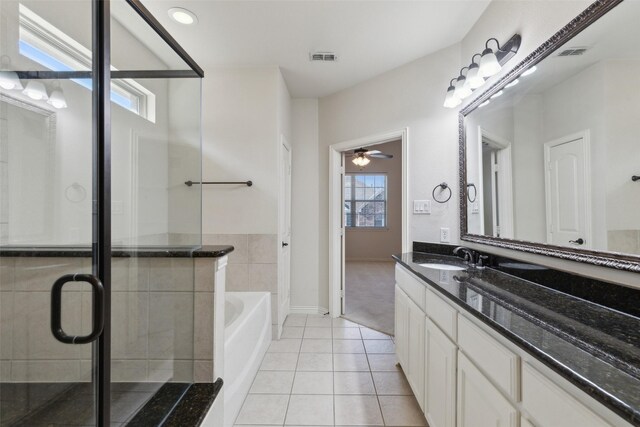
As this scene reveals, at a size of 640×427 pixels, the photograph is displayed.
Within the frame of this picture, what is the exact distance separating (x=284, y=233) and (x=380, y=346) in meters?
1.50

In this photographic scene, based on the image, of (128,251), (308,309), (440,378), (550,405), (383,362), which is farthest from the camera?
(308,309)

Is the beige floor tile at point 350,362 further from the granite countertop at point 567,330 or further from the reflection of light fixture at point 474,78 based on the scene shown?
the reflection of light fixture at point 474,78

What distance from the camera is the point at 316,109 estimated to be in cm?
344

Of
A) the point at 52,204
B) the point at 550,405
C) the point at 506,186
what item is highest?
the point at 506,186

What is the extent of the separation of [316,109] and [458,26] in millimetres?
1748

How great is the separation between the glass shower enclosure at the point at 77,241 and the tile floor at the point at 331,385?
75 cm

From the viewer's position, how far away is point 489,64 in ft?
5.62

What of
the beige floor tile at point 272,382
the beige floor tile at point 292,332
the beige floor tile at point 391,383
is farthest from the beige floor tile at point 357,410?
the beige floor tile at point 292,332

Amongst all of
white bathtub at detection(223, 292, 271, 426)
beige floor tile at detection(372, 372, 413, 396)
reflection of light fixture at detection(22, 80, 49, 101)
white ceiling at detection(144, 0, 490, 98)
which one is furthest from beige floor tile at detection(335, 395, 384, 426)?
white ceiling at detection(144, 0, 490, 98)

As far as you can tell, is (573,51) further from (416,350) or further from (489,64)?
(416,350)

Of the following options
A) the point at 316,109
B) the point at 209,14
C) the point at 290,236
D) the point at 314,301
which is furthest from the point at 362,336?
the point at 209,14

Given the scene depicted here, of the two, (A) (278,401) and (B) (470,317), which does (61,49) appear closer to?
(B) (470,317)

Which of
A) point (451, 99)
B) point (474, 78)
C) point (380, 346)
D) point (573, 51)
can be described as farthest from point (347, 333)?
point (573, 51)

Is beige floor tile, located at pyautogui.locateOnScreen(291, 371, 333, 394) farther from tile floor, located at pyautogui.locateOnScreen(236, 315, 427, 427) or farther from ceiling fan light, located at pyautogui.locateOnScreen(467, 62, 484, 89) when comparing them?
ceiling fan light, located at pyautogui.locateOnScreen(467, 62, 484, 89)
